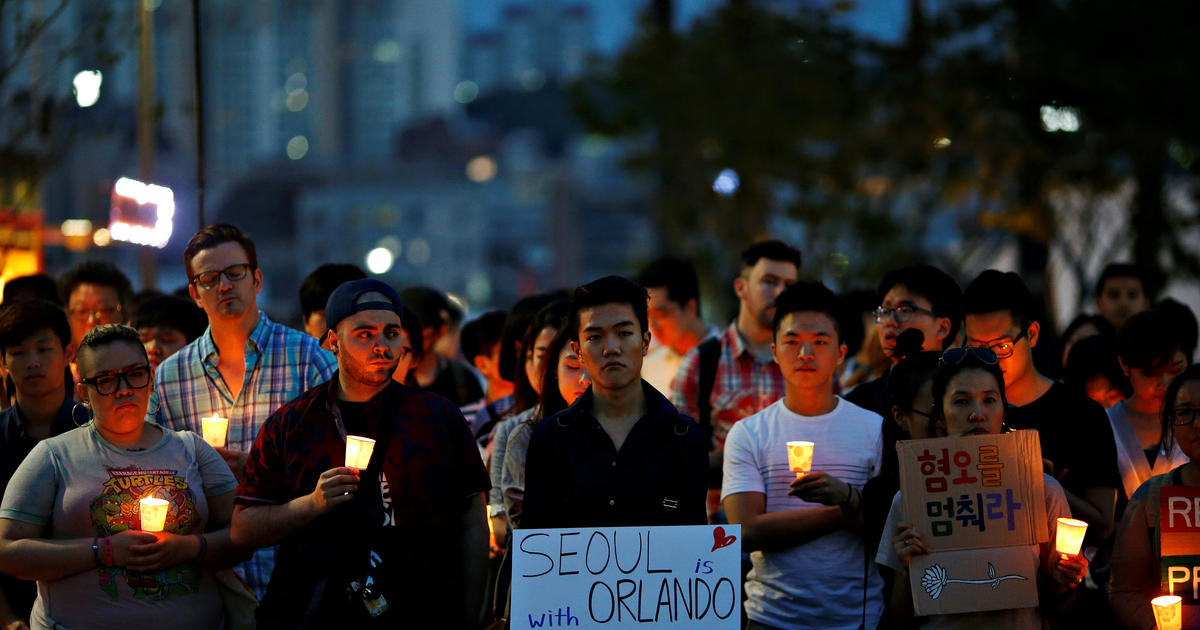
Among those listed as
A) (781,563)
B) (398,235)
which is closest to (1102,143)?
(781,563)

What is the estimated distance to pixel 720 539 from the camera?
4805 mm

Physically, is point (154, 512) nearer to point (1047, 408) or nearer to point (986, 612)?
point (986, 612)

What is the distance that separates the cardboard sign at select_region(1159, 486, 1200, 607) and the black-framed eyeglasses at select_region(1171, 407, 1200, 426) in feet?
0.83

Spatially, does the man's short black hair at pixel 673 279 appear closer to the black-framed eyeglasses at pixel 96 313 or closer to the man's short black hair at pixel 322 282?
the man's short black hair at pixel 322 282

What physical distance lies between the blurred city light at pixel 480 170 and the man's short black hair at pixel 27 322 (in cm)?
16055

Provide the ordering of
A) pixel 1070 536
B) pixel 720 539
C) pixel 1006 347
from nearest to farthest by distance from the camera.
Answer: pixel 1070 536, pixel 720 539, pixel 1006 347

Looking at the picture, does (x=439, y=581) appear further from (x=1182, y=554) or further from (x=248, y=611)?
(x=1182, y=554)

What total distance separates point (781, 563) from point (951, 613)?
2.83ft

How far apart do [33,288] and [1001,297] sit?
18.4 feet

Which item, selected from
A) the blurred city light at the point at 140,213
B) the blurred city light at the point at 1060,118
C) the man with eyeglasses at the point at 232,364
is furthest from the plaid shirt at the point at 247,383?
the blurred city light at the point at 1060,118

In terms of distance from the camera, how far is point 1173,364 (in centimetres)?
661

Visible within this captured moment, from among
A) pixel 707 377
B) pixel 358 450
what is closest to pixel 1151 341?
pixel 707 377

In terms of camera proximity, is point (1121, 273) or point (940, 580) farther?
point (1121, 273)

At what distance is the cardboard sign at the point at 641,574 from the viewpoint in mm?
4750
